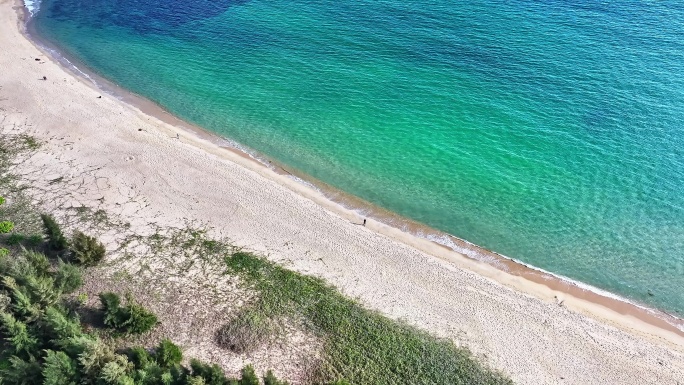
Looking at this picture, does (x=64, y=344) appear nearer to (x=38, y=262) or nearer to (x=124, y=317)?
(x=124, y=317)

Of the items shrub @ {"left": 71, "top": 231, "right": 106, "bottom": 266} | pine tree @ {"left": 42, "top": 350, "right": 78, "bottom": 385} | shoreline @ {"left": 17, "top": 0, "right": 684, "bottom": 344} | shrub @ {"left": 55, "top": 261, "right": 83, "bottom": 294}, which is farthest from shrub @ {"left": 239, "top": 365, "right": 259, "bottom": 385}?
shoreline @ {"left": 17, "top": 0, "right": 684, "bottom": 344}

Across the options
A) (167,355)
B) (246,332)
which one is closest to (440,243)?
(246,332)

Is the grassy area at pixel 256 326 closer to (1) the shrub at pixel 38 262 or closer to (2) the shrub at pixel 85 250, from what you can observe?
(2) the shrub at pixel 85 250

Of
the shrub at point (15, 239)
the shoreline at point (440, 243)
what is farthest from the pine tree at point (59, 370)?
the shoreline at point (440, 243)

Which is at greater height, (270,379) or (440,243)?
(270,379)

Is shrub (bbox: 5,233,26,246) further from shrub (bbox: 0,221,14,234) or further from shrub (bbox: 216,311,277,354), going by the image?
shrub (bbox: 216,311,277,354)
